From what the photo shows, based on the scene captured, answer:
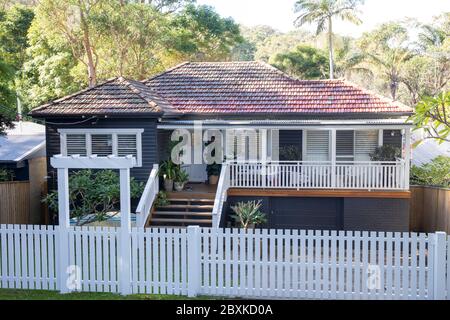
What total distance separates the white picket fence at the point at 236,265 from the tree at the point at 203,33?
28.2 m

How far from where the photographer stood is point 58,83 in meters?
34.8

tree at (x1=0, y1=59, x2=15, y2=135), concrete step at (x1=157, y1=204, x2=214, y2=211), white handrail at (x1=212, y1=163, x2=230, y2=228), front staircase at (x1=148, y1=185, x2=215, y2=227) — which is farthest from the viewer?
concrete step at (x1=157, y1=204, x2=214, y2=211)

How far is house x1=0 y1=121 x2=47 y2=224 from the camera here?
1614 centimetres

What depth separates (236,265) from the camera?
30.7ft

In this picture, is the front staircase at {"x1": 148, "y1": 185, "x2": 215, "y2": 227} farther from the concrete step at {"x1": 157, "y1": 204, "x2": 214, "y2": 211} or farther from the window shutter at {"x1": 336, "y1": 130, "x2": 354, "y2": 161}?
the window shutter at {"x1": 336, "y1": 130, "x2": 354, "y2": 161}

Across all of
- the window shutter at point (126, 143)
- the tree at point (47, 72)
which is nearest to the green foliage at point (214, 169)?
the window shutter at point (126, 143)

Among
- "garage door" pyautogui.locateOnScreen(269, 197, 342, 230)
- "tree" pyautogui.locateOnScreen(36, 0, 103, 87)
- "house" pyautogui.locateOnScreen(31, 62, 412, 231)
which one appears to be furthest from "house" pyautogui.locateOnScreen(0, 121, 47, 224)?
"tree" pyautogui.locateOnScreen(36, 0, 103, 87)

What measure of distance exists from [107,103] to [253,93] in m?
6.24

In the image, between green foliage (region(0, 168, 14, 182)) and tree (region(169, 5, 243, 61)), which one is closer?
green foliage (region(0, 168, 14, 182))

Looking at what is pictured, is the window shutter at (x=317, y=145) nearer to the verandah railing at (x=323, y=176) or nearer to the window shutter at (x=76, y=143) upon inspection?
the verandah railing at (x=323, y=176)

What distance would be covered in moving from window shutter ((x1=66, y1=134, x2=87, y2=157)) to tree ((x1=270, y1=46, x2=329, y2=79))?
31103mm

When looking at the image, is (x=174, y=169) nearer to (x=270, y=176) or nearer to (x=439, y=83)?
(x=270, y=176)

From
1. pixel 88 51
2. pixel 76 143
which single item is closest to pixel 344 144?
pixel 76 143

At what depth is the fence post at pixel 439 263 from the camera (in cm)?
868
